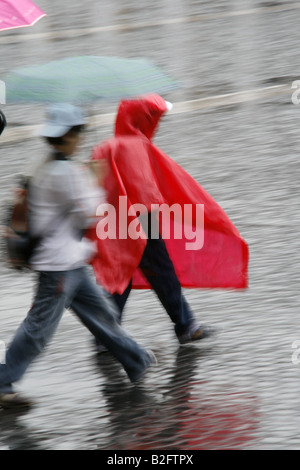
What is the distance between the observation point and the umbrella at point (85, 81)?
5391 mm

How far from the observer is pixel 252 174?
962 centimetres

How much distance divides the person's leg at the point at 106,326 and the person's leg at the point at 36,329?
134mm

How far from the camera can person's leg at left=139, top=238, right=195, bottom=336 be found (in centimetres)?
641

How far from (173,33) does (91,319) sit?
10.4 metres

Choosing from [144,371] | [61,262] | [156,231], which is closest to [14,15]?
[156,231]

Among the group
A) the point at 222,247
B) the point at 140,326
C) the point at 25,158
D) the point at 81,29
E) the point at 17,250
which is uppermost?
the point at 17,250

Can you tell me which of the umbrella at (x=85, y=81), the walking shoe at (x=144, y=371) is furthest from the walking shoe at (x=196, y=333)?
the umbrella at (x=85, y=81)

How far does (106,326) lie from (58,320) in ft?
0.88

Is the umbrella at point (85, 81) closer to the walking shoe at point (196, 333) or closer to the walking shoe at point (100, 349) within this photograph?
the walking shoe at point (196, 333)

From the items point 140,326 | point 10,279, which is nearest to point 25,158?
point 10,279

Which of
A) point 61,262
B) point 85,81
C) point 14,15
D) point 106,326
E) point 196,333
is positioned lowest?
point 196,333

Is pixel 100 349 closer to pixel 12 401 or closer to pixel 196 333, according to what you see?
pixel 196 333

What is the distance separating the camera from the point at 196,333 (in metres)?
6.44
